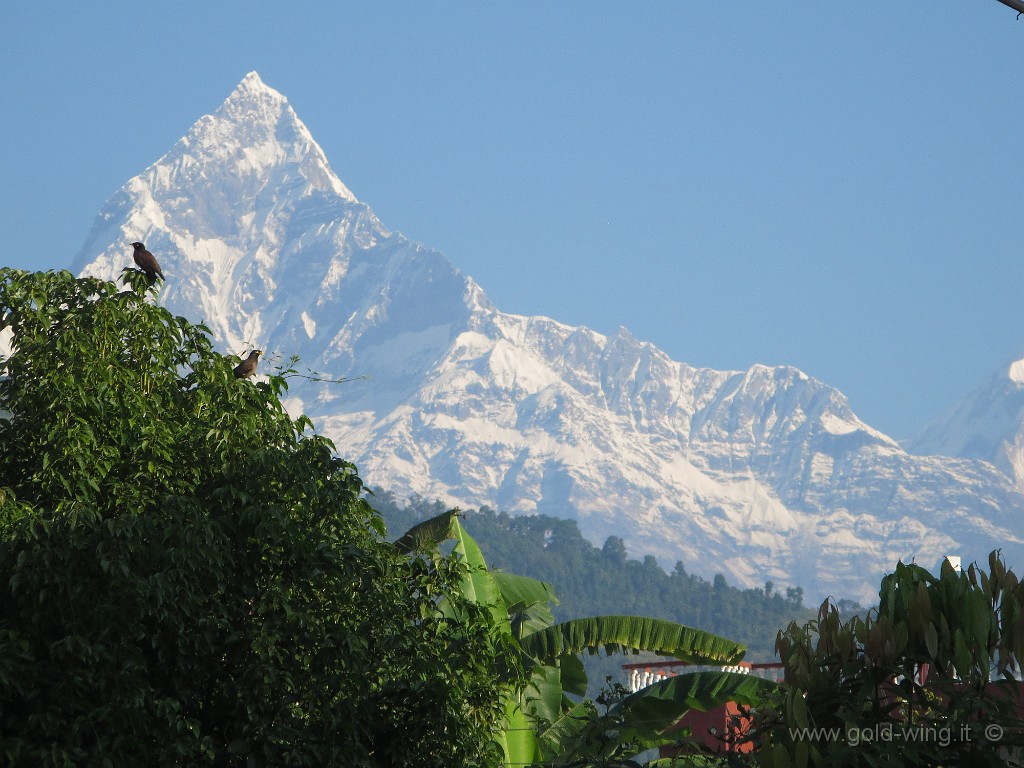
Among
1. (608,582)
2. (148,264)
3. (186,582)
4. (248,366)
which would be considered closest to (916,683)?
(186,582)

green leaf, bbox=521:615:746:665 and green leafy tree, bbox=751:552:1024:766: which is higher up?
green leaf, bbox=521:615:746:665

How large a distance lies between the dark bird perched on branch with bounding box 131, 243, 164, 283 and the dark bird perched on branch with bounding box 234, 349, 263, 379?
2.57ft

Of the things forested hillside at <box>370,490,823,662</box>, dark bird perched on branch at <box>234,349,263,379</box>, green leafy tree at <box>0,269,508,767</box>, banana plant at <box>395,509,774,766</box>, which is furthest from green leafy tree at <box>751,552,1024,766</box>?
forested hillside at <box>370,490,823,662</box>

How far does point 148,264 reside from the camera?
873cm

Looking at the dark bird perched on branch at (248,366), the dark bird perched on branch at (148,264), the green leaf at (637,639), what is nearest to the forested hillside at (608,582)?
the green leaf at (637,639)

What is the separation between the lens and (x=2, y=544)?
655cm

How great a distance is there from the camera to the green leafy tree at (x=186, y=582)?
21.1 ft

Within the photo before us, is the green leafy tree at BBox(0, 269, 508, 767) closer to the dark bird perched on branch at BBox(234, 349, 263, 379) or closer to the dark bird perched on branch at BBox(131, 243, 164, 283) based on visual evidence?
the dark bird perched on branch at BBox(131, 243, 164, 283)

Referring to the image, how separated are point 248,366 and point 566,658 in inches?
183

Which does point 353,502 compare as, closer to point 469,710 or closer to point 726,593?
point 469,710

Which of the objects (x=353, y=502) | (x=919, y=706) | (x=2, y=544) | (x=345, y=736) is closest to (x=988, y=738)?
(x=919, y=706)

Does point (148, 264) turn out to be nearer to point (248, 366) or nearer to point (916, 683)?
point (248, 366)

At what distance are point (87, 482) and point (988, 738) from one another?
4.48 meters

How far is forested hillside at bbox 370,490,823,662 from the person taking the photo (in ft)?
417
